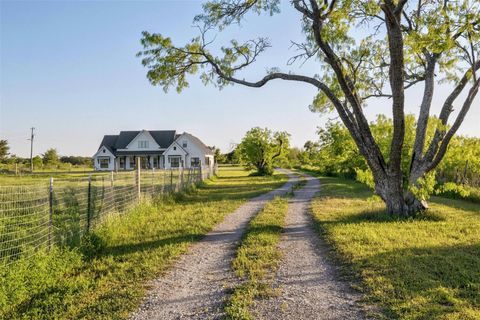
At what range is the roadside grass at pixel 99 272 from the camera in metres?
4.49

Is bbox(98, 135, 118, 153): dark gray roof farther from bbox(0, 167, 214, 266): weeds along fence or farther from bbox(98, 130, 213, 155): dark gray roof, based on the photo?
bbox(0, 167, 214, 266): weeds along fence

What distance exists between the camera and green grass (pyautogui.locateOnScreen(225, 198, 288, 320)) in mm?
4539

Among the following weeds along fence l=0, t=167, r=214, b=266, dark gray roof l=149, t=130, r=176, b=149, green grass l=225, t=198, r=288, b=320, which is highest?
dark gray roof l=149, t=130, r=176, b=149

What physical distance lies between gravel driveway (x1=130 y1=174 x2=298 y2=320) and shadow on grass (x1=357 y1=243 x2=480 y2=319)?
2.13 meters

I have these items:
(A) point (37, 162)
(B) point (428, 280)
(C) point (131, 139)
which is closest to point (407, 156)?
(B) point (428, 280)

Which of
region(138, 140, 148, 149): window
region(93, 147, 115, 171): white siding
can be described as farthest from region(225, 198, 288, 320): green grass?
region(93, 147, 115, 171): white siding

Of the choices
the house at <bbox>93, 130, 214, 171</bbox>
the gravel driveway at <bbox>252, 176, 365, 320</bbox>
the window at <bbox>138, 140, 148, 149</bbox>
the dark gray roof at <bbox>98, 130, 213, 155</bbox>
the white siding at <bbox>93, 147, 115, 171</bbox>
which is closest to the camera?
the gravel driveway at <bbox>252, 176, 365, 320</bbox>

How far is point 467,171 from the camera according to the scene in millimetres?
20156

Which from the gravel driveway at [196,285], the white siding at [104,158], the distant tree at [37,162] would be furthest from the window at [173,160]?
the gravel driveway at [196,285]

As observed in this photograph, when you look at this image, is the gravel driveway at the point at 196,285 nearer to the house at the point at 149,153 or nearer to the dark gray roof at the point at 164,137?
the house at the point at 149,153

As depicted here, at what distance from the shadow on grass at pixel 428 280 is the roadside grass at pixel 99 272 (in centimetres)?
329

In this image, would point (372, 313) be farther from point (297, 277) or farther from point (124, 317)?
point (124, 317)

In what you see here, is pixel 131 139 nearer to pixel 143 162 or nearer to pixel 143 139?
pixel 143 139

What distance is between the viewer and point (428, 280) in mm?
5316
